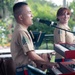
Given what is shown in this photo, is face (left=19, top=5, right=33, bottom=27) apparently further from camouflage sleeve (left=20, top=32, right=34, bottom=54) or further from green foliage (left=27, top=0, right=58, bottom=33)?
green foliage (left=27, top=0, right=58, bottom=33)

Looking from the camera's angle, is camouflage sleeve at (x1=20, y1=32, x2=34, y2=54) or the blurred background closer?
camouflage sleeve at (x1=20, y1=32, x2=34, y2=54)

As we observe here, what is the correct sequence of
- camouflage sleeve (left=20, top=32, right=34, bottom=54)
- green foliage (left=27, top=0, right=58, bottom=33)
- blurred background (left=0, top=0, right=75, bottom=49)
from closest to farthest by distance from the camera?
camouflage sleeve (left=20, top=32, right=34, bottom=54) < blurred background (left=0, top=0, right=75, bottom=49) < green foliage (left=27, top=0, right=58, bottom=33)

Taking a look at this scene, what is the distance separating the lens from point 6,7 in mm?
5785

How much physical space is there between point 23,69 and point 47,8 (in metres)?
4.31

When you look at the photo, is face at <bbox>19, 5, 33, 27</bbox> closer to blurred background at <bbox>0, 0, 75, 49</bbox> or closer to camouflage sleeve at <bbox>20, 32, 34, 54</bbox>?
camouflage sleeve at <bbox>20, 32, 34, 54</bbox>

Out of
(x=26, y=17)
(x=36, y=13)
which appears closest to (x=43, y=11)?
(x=36, y=13)

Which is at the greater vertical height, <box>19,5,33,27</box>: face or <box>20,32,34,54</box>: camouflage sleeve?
<box>19,5,33,27</box>: face

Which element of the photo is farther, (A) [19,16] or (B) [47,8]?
(B) [47,8]

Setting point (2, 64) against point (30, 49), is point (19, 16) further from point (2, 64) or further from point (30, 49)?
point (2, 64)

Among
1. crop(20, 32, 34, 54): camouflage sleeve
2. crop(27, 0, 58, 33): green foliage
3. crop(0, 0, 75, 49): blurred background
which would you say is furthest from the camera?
crop(27, 0, 58, 33): green foliage

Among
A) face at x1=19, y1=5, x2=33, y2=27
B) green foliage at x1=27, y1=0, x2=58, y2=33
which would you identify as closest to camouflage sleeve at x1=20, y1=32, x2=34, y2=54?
face at x1=19, y1=5, x2=33, y2=27

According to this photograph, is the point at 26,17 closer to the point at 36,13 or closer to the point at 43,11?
the point at 36,13

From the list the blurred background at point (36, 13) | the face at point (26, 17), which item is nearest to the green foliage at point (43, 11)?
the blurred background at point (36, 13)

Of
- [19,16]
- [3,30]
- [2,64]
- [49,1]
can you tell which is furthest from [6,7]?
[19,16]
